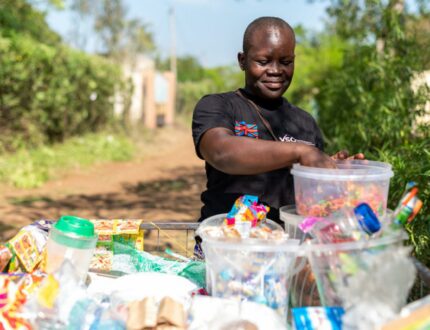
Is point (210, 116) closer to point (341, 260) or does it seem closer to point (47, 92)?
point (341, 260)

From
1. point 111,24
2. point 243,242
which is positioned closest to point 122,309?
point 243,242

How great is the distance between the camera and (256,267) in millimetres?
1700

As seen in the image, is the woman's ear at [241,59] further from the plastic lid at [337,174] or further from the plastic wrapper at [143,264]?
the plastic wrapper at [143,264]

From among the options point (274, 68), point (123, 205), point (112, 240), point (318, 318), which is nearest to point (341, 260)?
point (318, 318)

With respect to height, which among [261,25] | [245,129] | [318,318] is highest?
[261,25]

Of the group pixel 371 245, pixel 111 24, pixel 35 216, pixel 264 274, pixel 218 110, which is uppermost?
pixel 111 24

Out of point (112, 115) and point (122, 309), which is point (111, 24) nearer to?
point (112, 115)

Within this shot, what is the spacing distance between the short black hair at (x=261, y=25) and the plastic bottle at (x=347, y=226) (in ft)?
2.77

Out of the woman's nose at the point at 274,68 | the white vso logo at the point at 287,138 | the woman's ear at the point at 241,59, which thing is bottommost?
the white vso logo at the point at 287,138

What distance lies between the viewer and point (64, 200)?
7.93 meters

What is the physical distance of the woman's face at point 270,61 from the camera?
215 centimetres

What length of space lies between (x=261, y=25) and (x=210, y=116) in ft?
1.40

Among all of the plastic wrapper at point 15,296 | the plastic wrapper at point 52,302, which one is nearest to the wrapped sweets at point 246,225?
the plastic wrapper at point 52,302

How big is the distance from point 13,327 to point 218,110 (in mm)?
1070
